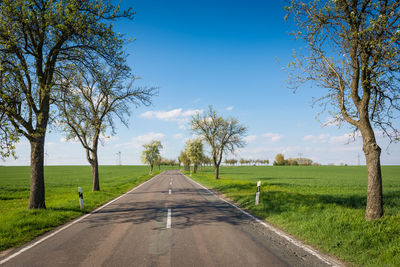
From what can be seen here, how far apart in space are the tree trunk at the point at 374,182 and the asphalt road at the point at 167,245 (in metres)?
3.19

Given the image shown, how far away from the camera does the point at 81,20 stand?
913 cm

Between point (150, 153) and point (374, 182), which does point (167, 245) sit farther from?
point (150, 153)

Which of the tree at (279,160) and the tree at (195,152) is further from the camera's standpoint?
the tree at (279,160)

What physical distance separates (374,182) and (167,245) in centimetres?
657

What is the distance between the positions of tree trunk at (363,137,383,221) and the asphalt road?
10.5 feet

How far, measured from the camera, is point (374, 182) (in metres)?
6.68

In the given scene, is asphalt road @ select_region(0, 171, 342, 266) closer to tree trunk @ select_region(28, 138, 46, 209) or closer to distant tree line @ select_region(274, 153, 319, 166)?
tree trunk @ select_region(28, 138, 46, 209)

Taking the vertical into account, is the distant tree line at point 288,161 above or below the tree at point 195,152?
below

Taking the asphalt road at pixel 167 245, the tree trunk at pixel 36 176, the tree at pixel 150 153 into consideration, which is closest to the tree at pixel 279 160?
the tree at pixel 150 153

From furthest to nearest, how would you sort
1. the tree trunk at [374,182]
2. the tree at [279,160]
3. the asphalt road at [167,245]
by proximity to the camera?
the tree at [279,160], the tree trunk at [374,182], the asphalt road at [167,245]

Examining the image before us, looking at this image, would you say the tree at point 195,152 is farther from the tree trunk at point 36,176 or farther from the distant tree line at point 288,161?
the distant tree line at point 288,161

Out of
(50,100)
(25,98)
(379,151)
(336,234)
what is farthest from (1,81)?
(379,151)

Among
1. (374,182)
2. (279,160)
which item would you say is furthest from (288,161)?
(374,182)

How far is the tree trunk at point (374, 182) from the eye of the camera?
21.6 feet
